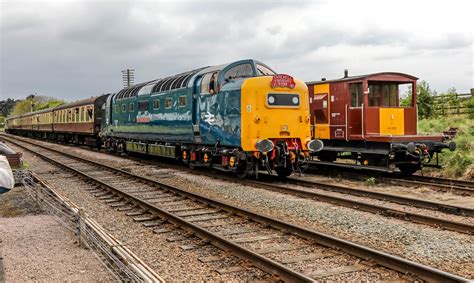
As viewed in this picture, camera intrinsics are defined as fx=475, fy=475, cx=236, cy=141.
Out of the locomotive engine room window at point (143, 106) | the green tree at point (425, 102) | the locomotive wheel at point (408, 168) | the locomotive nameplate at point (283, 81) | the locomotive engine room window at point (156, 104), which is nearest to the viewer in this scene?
the locomotive nameplate at point (283, 81)

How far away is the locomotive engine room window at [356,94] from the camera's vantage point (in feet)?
50.4

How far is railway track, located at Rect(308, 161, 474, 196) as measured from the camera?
12.2 meters

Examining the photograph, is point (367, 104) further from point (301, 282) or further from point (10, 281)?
point (10, 281)

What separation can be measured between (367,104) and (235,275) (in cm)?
1031

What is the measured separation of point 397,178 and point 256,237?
8506 mm

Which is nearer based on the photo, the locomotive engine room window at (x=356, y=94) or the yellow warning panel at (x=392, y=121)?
the yellow warning panel at (x=392, y=121)

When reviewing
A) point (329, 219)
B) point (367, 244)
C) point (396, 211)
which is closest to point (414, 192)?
point (396, 211)

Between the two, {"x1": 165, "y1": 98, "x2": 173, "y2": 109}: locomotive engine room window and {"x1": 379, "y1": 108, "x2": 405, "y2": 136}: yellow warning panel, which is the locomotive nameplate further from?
{"x1": 165, "y1": 98, "x2": 173, "y2": 109}: locomotive engine room window

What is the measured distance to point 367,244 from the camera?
22.9ft

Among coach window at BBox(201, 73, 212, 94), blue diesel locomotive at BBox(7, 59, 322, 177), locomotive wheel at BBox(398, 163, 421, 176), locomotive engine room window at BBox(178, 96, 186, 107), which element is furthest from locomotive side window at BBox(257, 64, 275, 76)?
locomotive wheel at BBox(398, 163, 421, 176)

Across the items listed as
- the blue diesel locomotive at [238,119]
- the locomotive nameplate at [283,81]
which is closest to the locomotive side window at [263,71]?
the blue diesel locomotive at [238,119]

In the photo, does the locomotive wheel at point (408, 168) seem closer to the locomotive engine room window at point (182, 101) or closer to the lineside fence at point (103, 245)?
the locomotive engine room window at point (182, 101)

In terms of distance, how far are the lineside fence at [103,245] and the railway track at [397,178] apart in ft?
29.0

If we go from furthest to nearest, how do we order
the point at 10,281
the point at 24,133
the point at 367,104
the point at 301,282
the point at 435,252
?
the point at 24,133, the point at 367,104, the point at 435,252, the point at 10,281, the point at 301,282
